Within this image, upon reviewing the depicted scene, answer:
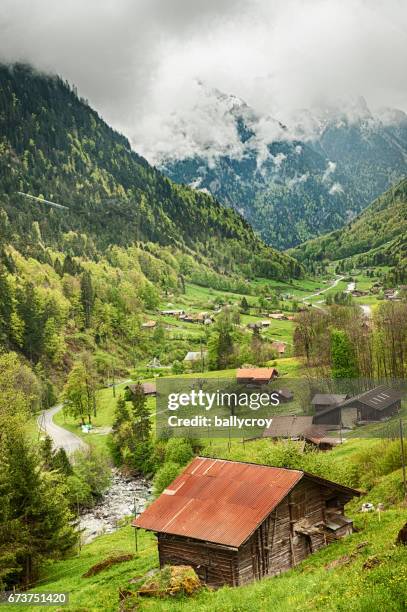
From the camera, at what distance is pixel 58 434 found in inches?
4429

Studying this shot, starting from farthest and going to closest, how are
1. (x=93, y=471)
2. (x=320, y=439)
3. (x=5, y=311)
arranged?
(x=5, y=311) < (x=93, y=471) < (x=320, y=439)

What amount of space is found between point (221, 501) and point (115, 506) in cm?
5012

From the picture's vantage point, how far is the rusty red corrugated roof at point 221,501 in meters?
33.2

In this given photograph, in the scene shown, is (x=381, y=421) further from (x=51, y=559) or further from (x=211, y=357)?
(x=211, y=357)

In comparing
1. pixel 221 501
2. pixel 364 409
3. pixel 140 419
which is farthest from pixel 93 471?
pixel 221 501

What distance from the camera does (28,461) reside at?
4788 centimetres

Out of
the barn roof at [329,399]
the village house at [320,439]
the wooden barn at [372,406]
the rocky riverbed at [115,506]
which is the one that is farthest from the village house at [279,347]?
the rocky riverbed at [115,506]

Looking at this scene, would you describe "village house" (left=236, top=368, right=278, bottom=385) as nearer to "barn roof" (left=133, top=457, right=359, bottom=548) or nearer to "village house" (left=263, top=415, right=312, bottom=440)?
"village house" (left=263, top=415, right=312, bottom=440)

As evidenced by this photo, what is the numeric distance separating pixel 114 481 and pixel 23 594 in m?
52.4

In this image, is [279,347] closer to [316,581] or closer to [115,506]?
[115,506]

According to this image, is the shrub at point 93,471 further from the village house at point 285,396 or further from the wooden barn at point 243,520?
the wooden barn at point 243,520

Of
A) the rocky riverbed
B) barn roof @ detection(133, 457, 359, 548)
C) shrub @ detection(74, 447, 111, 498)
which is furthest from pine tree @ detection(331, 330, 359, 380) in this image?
barn roof @ detection(133, 457, 359, 548)

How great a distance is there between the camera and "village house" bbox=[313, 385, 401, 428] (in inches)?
2904

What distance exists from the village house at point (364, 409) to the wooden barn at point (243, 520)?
1391 inches
